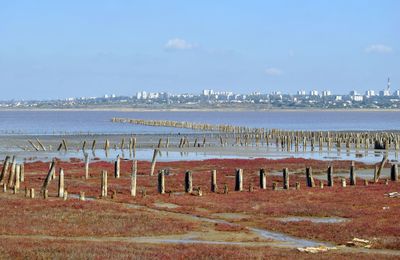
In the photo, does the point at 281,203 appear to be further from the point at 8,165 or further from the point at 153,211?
the point at 8,165

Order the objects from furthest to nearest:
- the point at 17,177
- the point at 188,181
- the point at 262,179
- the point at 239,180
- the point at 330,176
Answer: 1. the point at 330,176
2. the point at 262,179
3. the point at 239,180
4. the point at 17,177
5. the point at 188,181

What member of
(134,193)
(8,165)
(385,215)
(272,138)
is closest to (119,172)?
(8,165)

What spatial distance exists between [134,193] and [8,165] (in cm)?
1406

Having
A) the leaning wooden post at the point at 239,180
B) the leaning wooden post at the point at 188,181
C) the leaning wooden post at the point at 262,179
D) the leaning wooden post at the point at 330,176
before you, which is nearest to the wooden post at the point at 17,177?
the leaning wooden post at the point at 188,181

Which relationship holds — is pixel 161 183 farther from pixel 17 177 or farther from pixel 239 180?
pixel 17 177

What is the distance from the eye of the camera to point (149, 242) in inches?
1125

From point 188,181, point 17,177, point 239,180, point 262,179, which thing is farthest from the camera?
point 262,179

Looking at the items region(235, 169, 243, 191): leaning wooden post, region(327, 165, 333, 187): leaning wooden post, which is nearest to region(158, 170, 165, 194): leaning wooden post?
region(235, 169, 243, 191): leaning wooden post

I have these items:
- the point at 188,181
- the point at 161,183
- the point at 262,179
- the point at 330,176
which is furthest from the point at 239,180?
the point at 330,176

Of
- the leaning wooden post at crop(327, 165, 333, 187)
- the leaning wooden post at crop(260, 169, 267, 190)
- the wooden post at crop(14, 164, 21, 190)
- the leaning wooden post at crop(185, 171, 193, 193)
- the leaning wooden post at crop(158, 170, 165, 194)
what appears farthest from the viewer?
the leaning wooden post at crop(327, 165, 333, 187)

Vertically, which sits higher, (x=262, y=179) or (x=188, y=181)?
(x=188, y=181)

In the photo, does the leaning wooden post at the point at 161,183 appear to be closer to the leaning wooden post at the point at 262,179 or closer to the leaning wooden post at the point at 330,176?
the leaning wooden post at the point at 262,179

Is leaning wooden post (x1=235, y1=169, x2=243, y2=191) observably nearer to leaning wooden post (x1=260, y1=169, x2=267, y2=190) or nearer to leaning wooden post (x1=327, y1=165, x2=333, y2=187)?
leaning wooden post (x1=260, y1=169, x2=267, y2=190)

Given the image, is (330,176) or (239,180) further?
Result: (330,176)
